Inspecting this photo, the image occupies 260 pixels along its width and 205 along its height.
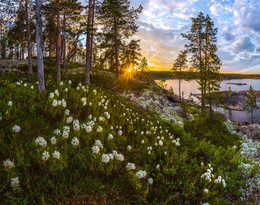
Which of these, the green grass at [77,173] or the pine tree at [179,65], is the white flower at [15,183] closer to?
the green grass at [77,173]

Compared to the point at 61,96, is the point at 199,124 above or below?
below

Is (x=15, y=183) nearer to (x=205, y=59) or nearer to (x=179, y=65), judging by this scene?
(x=205, y=59)

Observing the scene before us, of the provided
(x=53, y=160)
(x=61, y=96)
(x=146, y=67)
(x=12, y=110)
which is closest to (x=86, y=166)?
(x=53, y=160)

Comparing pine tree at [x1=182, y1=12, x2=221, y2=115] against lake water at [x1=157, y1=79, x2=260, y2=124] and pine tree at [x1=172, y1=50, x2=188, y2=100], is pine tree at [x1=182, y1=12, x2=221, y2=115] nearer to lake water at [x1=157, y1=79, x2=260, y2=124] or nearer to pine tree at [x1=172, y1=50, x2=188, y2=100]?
lake water at [x1=157, y1=79, x2=260, y2=124]

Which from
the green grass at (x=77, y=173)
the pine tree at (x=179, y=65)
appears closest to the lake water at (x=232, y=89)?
the pine tree at (x=179, y=65)

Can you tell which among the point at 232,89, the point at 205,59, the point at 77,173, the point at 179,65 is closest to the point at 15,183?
the point at 77,173

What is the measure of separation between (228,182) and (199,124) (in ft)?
28.4

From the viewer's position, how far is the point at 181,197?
9.76 ft

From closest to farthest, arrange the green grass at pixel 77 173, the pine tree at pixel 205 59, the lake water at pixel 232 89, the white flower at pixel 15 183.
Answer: the white flower at pixel 15 183 < the green grass at pixel 77 173 < the pine tree at pixel 205 59 < the lake water at pixel 232 89

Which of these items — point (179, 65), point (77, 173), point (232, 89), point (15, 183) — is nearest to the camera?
point (15, 183)

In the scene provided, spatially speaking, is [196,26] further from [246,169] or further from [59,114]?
[59,114]

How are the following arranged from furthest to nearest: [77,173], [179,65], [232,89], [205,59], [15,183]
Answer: [232,89]
[179,65]
[205,59]
[77,173]
[15,183]

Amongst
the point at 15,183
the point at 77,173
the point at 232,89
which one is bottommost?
the point at 77,173

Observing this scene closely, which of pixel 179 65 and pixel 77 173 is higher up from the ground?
pixel 179 65
